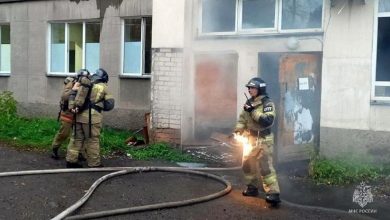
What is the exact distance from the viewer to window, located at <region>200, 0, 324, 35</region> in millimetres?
8539

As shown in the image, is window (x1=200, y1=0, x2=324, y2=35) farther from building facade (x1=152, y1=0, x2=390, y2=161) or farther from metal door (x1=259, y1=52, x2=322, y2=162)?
metal door (x1=259, y1=52, x2=322, y2=162)

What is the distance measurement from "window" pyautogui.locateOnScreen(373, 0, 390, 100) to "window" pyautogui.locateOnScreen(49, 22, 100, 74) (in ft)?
24.3

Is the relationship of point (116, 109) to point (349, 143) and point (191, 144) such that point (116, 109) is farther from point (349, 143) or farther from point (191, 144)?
point (349, 143)

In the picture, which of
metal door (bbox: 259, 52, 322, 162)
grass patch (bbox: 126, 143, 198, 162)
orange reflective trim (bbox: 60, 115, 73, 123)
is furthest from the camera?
grass patch (bbox: 126, 143, 198, 162)

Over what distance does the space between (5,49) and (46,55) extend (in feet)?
7.02

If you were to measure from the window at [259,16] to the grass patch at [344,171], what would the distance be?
2450mm

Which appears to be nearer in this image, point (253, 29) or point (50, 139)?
point (253, 29)

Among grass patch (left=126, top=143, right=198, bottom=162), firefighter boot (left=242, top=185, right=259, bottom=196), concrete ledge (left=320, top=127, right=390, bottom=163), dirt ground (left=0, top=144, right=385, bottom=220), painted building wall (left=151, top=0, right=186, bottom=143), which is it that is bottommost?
dirt ground (left=0, top=144, right=385, bottom=220)

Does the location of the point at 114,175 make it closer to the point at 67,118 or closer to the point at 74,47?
the point at 67,118

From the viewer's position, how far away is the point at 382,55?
7770 mm

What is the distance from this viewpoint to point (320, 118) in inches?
324

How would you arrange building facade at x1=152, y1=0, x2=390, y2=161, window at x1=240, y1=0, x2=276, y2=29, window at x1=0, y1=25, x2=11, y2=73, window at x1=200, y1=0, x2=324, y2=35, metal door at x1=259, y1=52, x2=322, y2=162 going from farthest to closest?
window at x1=0, y1=25, x2=11, y2=73, window at x1=240, y1=0, x2=276, y2=29, window at x1=200, y1=0, x2=324, y2=35, metal door at x1=259, y1=52, x2=322, y2=162, building facade at x1=152, y1=0, x2=390, y2=161

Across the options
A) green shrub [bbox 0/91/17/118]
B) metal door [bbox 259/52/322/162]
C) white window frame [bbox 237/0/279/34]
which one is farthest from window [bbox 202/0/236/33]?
green shrub [bbox 0/91/17/118]

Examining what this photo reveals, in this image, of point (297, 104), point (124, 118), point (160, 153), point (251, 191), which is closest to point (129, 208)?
point (251, 191)
